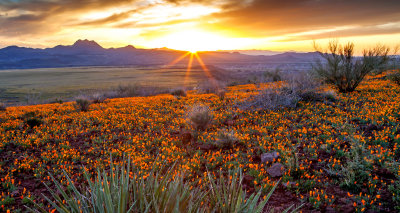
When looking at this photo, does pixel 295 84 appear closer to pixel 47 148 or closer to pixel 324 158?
pixel 324 158

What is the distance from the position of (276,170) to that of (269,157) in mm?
636

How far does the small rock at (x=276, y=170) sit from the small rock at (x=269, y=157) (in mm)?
383

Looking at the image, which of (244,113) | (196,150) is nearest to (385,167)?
(196,150)

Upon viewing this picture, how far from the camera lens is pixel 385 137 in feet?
21.1

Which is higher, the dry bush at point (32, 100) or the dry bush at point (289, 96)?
the dry bush at point (289, 96)

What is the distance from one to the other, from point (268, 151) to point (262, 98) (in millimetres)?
5845

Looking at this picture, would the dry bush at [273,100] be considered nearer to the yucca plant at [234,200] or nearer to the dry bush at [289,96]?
the dry bush at [289,96]

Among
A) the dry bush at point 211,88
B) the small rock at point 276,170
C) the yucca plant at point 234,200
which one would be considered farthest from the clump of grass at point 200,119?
the dry bush at point 211,88

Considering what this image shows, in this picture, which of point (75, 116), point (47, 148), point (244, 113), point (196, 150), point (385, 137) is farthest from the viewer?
point (75, 116)

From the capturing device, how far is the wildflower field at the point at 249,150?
186 inches

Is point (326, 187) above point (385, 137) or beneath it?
beneath

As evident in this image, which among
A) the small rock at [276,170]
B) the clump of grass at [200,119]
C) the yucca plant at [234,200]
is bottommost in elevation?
the small rock at [276,170]

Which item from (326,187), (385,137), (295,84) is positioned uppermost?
(295,84)

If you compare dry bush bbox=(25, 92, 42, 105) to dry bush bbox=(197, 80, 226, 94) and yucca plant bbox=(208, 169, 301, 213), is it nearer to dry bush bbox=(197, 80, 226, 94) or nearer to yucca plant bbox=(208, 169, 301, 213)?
dry bush bbox=(197, 80, 226, 94)
